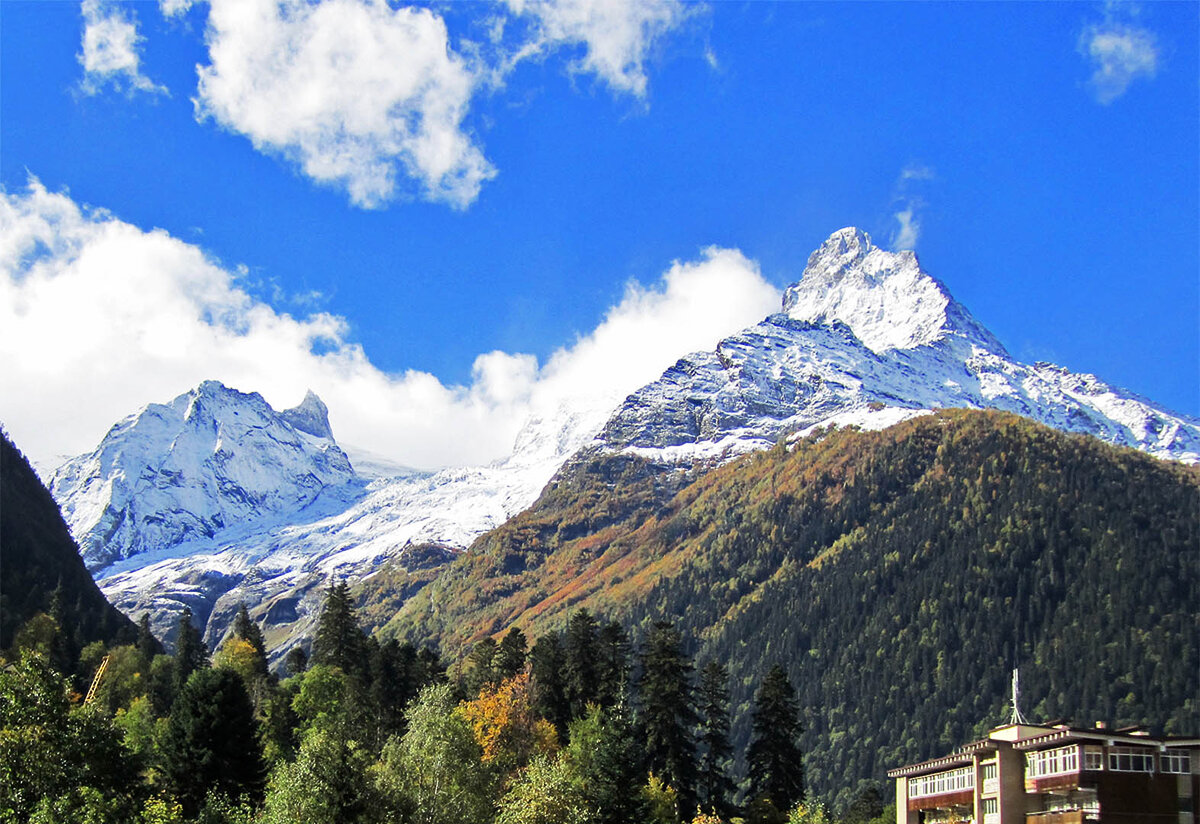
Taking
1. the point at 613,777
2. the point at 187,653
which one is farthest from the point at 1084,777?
the point at 187,653

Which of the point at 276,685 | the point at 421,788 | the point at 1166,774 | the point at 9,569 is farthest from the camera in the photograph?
the point at 9,569

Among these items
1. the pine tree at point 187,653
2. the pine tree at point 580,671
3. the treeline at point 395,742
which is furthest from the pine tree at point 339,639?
the pine tree at point 580,671

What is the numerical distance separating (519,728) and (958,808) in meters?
35.1

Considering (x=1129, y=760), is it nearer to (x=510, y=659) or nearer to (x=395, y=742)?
(x=395, y=742)

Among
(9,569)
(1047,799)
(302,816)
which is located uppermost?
(9,569)

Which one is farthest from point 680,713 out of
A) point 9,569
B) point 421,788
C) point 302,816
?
point 9,569

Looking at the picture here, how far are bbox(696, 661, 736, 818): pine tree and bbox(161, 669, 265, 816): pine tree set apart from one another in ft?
120

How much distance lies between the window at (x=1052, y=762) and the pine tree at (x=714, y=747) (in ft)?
94.2

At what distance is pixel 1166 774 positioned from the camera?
73812 mm

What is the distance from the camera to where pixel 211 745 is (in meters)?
81.5

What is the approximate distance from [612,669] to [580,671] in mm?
2873

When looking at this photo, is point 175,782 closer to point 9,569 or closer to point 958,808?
point 958,808

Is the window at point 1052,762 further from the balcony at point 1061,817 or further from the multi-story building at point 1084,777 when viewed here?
the balcony at point 1061,817

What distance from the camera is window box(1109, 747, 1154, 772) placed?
2876 inches
